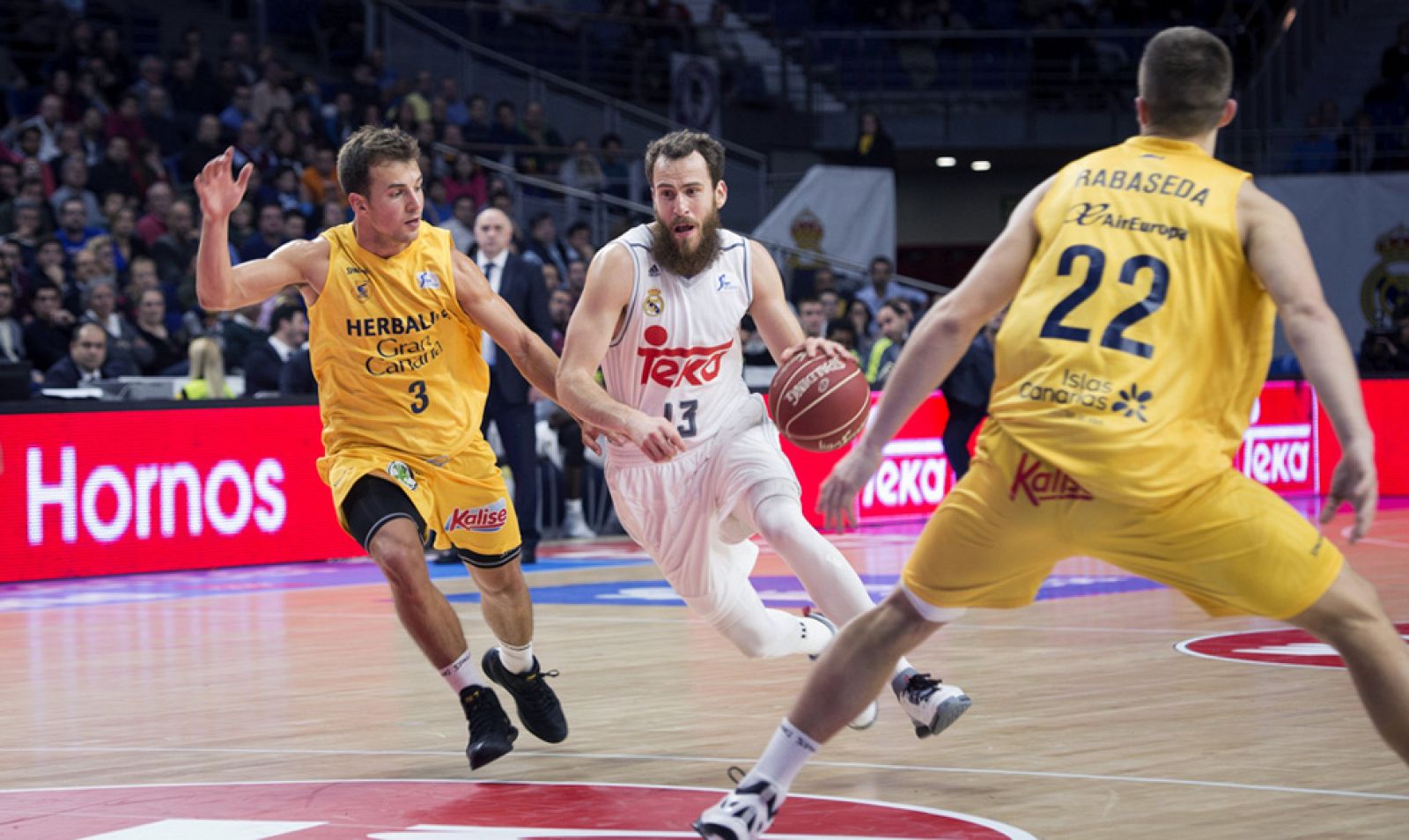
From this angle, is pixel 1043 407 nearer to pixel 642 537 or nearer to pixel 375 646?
pixel 642 537

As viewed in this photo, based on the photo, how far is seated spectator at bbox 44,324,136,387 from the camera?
13.0 meters

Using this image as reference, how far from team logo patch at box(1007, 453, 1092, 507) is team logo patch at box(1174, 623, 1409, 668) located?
371 cm

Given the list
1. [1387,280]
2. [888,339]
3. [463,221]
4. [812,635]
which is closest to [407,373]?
[812,635]

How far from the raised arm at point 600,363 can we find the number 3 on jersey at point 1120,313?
5.00 feet

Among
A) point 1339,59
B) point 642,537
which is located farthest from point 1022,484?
point 1339,59

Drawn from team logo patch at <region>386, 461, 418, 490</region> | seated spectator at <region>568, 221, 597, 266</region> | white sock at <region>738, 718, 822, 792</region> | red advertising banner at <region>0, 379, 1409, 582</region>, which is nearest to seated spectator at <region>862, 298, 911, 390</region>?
red advertising banner at <region>0, 379, 1409, 582</region>

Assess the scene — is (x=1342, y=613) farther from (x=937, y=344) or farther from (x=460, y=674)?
(x=460, y=674)

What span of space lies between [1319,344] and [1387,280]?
18.2 metres

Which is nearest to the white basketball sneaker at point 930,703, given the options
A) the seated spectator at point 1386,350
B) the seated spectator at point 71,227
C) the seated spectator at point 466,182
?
the seated spectator at point 71,227

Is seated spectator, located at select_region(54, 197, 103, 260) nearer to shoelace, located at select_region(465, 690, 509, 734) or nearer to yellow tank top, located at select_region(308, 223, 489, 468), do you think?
yellow tank top, located at select_region(308, 223, 489, 468)

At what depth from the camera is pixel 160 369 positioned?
46.1 ft

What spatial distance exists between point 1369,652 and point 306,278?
353 cm

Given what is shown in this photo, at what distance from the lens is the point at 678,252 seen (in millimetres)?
5957

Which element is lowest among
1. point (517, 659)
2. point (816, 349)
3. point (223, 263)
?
point (517, 659)
